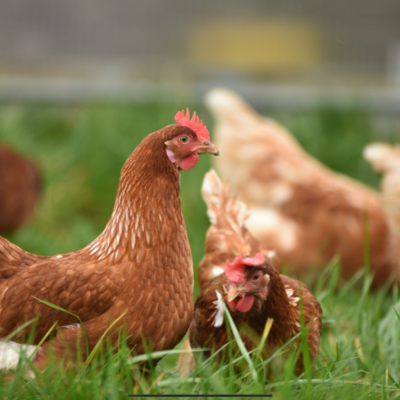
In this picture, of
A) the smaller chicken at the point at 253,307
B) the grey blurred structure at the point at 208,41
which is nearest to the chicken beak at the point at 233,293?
the smaller chicken at the point at 253,307

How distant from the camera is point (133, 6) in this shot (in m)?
7.83

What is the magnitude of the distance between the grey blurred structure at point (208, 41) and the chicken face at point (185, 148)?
577cm

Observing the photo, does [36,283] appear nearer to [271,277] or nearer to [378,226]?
[271,277]

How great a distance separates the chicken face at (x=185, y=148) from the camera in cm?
177

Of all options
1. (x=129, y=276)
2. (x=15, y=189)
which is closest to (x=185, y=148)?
(x=129, y=276)

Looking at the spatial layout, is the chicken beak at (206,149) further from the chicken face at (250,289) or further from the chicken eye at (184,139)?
the chicken face at (250,289)

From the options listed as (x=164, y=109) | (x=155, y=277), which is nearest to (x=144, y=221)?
(x=155, y=277)

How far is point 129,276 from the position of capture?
1.73 m

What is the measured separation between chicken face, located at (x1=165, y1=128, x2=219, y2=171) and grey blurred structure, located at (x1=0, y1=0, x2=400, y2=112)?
18.9 feet

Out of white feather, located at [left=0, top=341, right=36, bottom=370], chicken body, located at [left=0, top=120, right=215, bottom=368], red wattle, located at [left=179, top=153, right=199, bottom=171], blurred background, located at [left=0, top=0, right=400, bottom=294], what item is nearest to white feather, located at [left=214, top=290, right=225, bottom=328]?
chicken body, located at [left=0, top=120, right=215, bottom=368]

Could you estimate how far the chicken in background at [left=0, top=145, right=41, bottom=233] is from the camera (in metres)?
4.15

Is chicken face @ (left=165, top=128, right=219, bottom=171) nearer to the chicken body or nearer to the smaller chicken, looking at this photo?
the chicken body

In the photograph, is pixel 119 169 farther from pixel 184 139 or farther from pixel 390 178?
pixel 184 139

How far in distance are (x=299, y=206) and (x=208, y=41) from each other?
4557 millimetres
